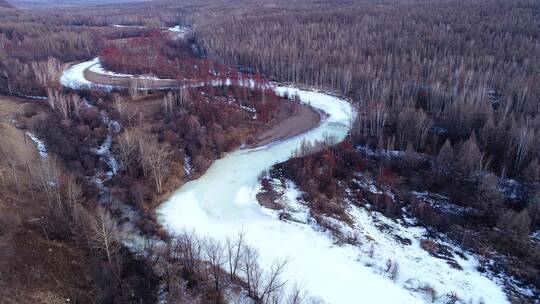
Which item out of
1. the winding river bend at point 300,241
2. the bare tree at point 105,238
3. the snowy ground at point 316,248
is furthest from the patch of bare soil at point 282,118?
the bare tree at point 105,238

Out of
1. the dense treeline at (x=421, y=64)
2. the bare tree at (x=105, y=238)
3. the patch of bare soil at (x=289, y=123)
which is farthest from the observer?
the patch of bare soil at (x=289, y=123)

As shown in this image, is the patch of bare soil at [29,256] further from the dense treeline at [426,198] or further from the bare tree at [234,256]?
the dense treeline at [426,198]

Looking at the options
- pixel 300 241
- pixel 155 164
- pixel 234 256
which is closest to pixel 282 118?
pixel 155 164

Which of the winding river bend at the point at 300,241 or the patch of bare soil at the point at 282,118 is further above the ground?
the patch of bare soil at the point at 282,118

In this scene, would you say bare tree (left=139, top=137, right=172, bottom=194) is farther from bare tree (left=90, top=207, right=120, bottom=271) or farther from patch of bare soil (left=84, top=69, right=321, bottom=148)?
patch of bare soil (left=84, top=69, right=321, bottom=148)

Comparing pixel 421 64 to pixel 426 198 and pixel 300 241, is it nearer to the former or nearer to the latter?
pixel 426 198

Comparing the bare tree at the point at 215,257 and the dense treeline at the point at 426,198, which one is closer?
the bare tree at the point at 215,257

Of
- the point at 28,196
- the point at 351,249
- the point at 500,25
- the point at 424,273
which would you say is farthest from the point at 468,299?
the point at 500,25
